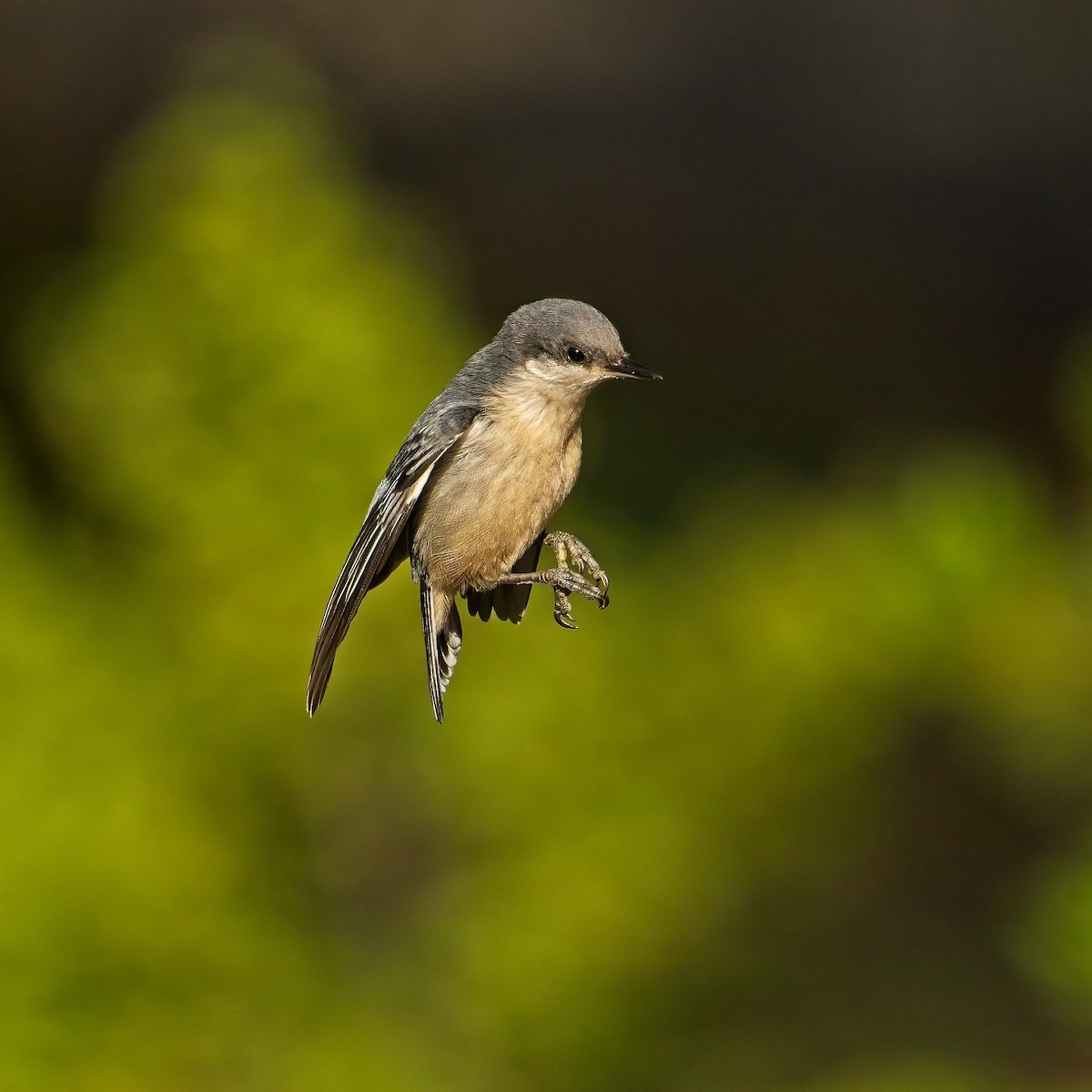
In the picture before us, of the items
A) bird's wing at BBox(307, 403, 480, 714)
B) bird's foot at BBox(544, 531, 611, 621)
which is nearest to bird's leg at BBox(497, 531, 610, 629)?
bird's foot at BBox(544, 531, 611, 621)

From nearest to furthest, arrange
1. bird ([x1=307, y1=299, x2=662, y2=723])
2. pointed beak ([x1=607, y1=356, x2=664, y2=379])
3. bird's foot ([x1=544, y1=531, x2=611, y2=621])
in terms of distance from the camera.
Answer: bird's foot ([x1=544, y1=531, x2=611, y2=621]) → pointed beak ([x1=607, y1=356, x2=664, y2=379]) → bird ([x1=307, y1=299, x2=662, y2=723])

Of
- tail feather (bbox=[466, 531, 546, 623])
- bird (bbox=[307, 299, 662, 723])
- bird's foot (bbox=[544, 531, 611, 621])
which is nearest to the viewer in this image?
bird's foot (bbox=[544, 531, 611, 621])

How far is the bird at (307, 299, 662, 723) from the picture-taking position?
171cm

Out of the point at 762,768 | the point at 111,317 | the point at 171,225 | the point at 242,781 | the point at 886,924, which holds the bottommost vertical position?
the point at 886,924

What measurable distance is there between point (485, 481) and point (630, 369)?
13.1 inches

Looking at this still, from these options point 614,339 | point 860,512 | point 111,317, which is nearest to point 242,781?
point 111,317

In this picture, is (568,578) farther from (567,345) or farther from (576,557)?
(567,345)

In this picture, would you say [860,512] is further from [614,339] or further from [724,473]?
[614,339]

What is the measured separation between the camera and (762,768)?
6344mm

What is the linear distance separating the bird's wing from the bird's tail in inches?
3.8

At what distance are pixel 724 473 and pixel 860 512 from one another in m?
1.74

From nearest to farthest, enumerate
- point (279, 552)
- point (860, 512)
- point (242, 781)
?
point (279, 552) < point (242, 781) < point (860, 512)

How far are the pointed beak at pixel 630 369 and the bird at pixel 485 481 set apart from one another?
0.10 ft

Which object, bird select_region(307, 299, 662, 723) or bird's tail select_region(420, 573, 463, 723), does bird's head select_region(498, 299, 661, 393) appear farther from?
bird's tail select_region(420, 573, 463, 723)
